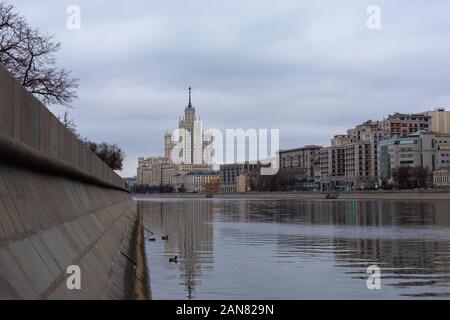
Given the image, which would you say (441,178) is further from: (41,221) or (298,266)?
(41,221)

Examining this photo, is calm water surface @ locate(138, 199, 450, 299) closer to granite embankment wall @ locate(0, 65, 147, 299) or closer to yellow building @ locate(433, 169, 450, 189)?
granite embankment wall @ locate(0, 65, 147, 299)

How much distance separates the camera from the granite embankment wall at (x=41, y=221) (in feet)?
22.9

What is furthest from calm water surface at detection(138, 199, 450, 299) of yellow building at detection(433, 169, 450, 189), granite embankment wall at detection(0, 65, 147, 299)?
yellow building at detection(433, 169, 450, 189)

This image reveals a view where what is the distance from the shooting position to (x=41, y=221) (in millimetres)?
9094

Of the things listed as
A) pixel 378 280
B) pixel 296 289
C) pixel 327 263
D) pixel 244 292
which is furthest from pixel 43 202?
pixel 327 263

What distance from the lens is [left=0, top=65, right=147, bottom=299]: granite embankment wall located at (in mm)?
6984

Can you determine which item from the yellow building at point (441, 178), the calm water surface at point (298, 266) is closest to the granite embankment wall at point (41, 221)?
the calm water surface at point (298, 266)

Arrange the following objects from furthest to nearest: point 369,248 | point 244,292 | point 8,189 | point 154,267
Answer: point 369,248 → point 154,267 → point 244,292 → point 8,189

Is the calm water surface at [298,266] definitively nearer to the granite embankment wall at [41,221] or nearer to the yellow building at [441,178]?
the granite embankment wall at [41,221]

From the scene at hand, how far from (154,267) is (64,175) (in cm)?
800

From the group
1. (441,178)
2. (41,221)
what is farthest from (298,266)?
(441,178)
